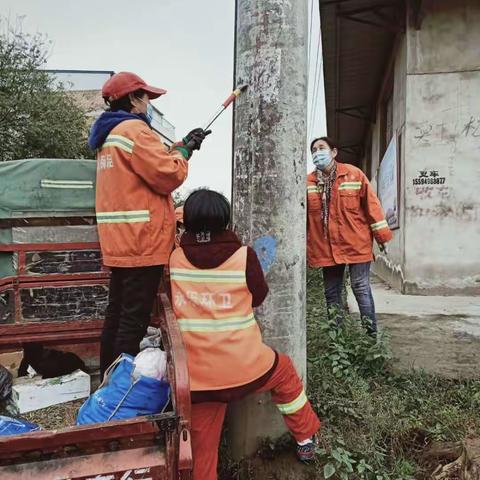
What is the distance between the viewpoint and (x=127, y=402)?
6.06 ft

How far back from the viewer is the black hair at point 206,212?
209 cm

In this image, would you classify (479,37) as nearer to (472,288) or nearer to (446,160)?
(446,160)

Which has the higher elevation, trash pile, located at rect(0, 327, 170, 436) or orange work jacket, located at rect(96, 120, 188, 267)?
orange work jacket, located at rect(96, 120, 188, 267)

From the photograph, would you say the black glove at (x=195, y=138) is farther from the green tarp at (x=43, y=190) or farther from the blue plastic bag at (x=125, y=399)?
the blue plastic bag at (x=125, y=399)

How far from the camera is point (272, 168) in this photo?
2.29 metres

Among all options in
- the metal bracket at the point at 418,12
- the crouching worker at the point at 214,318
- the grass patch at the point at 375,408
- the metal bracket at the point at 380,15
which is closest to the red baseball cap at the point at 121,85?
the crouching worker at the point at 214,318

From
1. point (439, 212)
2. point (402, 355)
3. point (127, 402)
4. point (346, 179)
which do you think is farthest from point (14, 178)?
point (439, 212)

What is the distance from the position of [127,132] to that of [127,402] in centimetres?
128

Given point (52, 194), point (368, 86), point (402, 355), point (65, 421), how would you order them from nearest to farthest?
point (65, 421) < point (52, 194) < point (402, 355) < point (368, 86)

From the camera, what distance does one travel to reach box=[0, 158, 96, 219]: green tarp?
2.75 meters

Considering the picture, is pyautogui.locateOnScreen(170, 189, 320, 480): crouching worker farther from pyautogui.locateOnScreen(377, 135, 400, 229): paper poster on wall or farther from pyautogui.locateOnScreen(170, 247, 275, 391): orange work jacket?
pyautogui.locateOnScreen(377, 135, 400, 229): paper poster on wall

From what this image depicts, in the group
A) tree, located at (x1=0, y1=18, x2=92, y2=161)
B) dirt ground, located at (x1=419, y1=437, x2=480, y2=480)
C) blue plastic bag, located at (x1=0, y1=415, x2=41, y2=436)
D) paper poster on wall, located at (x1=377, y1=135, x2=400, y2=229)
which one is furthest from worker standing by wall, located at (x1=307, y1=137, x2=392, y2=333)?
tree, located at (x1=0, y1=18, x2=92, y2=161)

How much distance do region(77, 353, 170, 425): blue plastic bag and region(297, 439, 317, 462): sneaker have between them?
2.40 ft

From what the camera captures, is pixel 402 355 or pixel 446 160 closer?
pixel 402 355
